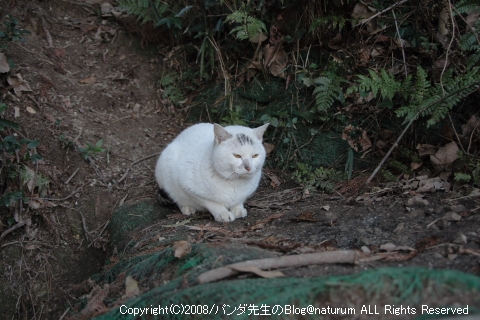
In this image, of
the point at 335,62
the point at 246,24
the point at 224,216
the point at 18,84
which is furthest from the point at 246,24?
the point at 18,84

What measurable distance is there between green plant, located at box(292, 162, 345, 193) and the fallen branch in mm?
1757

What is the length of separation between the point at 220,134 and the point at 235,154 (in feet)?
0.72

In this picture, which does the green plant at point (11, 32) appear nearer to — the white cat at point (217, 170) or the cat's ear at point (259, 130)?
the white cat at point (217, 170)

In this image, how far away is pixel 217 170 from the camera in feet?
13.2

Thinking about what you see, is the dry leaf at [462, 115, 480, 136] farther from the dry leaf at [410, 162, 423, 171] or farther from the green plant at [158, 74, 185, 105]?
the green plant at [158, 74, 185, 105]

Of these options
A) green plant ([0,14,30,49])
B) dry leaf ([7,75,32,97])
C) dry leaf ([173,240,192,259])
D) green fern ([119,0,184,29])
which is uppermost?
green fern ([119,0,184,29])

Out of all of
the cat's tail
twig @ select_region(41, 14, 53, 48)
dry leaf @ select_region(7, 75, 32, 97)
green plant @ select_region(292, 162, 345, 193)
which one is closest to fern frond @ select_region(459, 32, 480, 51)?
green plant @ select_region(292, 162, 345, 193)

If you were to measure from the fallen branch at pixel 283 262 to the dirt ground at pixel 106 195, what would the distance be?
6 centimetres

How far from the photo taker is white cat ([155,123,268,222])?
12.8 feet

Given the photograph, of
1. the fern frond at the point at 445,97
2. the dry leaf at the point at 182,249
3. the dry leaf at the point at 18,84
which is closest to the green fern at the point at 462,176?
the fern frond at the point at 445,97

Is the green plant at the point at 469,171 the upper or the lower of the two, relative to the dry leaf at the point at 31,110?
upper

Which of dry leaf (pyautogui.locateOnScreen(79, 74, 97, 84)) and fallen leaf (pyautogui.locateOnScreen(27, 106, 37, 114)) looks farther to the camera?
dry leaf (pyautogui.locateOnScreen(79, 74, 97, 84))

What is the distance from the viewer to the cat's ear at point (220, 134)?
3.89 meters

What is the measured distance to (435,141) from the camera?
14.1ft
